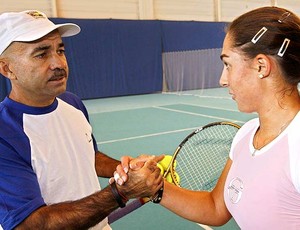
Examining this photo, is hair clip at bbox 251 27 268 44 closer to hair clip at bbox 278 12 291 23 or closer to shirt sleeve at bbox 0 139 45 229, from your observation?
hair clip at bbox 278 12 291 23

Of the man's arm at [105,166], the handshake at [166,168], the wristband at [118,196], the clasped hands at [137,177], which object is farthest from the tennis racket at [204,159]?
the wristband at [118,196]

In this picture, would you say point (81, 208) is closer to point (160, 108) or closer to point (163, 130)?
point (163, 130)

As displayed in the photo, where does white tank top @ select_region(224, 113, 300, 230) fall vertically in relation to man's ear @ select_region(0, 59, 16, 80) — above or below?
below

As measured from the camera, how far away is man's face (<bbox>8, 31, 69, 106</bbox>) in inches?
60.3

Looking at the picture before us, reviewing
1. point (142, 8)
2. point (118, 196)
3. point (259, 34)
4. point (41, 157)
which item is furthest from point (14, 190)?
point (142, 8)

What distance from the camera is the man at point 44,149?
4.02 feet

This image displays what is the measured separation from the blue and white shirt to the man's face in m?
0.06

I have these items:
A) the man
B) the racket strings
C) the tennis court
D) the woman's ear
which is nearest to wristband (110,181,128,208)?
the man

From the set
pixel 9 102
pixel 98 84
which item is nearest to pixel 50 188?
pixel 9 102

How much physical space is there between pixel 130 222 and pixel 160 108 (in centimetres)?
644

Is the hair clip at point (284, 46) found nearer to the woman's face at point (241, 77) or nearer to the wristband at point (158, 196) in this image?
the woman's face at point (241, 77)

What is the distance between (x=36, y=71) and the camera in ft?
5.09

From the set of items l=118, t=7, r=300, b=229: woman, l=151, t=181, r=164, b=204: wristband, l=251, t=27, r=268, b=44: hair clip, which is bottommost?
l=151, t=181, r=164, b=204: wristband

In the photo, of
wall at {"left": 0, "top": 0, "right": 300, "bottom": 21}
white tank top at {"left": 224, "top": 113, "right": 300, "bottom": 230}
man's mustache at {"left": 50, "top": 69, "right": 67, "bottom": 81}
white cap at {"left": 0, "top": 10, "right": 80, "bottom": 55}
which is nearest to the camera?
white tank top at {"left": 224, "top": 113, "right": 300, "bottom": 230}
